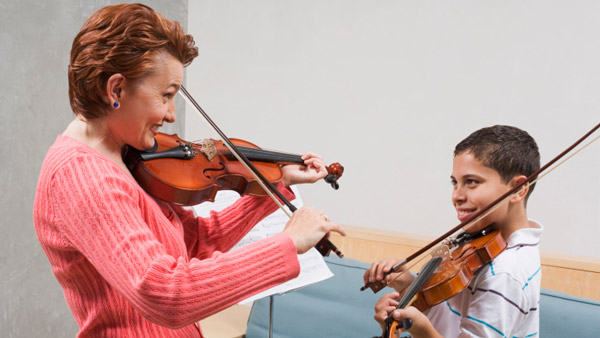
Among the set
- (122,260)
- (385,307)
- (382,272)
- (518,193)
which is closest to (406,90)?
(518,193)

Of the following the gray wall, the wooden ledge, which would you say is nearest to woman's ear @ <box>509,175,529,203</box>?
the wooden ledge

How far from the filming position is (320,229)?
3.17 feet

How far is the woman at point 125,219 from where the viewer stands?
871mm

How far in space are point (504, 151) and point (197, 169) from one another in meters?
0.74

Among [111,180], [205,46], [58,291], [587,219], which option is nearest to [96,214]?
[111,180]

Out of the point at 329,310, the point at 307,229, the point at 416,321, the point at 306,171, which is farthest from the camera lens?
the point at 329,310

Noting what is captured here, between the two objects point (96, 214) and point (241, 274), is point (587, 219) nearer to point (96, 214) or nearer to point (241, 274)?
point (241, 274)

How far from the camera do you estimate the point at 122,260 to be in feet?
2.82

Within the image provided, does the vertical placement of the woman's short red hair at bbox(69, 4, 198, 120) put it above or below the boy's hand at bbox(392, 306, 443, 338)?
above

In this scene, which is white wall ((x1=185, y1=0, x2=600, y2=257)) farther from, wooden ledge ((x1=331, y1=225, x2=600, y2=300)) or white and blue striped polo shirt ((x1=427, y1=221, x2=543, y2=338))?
white and blue striped polo shirt ((x1=427, y1=221, x2=543, y2=338))

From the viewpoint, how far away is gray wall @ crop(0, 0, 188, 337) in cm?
243

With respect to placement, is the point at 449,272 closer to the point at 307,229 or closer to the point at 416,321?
the point at 416,321

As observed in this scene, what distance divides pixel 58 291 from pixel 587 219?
7.82 feet

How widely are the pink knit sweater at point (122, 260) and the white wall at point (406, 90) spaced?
5.05 ft
